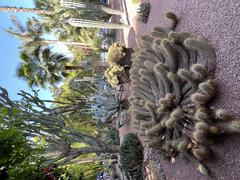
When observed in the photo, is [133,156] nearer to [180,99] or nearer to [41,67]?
[180,99]

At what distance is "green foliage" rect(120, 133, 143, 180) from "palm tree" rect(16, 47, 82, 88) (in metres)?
8.92

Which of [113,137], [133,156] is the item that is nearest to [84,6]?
[113,137]

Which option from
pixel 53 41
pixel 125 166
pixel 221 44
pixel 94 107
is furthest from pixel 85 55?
pixel 221 44

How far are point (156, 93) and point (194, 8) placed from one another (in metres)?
1.91

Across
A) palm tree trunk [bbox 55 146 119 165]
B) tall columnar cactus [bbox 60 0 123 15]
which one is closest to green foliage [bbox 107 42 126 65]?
palm tree trunk [bbox 55 146 119 165]

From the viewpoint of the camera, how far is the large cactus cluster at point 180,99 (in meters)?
5.23

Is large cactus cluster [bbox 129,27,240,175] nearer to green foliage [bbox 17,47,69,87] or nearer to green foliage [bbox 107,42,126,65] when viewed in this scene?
green foliage [bbox 107,42,126,65]

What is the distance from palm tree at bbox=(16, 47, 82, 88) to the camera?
16.9 metres

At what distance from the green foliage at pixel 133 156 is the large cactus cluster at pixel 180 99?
5.48 feet

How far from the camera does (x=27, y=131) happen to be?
28.0 ft

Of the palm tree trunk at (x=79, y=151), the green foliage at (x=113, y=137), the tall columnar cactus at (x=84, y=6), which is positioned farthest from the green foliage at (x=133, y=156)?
the tall columnar cactus at (x=84, y=6)

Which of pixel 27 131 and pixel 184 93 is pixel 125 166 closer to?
pixel 27 131

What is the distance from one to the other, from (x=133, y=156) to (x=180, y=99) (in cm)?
343

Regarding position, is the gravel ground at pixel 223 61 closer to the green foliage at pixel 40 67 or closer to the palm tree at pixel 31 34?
the green foliage at pixel 40 67
